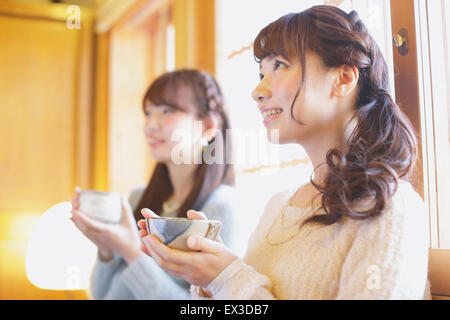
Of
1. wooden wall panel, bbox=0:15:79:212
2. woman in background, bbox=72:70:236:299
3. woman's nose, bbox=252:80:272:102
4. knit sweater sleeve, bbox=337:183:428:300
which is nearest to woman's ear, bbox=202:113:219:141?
woman in background, bbox=72:70:236:299

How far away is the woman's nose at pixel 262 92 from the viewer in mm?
551

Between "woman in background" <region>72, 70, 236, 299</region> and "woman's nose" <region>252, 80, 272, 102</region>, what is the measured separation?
7.2 inches

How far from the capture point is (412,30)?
23.3 inches

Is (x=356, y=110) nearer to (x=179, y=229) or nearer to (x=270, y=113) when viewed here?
(x=270, y=113)

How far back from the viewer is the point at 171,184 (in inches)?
36.0

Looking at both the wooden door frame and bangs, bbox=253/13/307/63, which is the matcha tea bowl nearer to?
bangs, bbox=253/13/307/63

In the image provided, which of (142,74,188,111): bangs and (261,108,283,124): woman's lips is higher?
(142,74,188,111): bangs

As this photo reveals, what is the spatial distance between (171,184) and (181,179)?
0.12 feet

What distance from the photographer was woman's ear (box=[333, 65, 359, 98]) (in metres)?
0.53

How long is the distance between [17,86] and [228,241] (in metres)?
0.83

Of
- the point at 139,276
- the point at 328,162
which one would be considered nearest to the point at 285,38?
the point at 328,162
